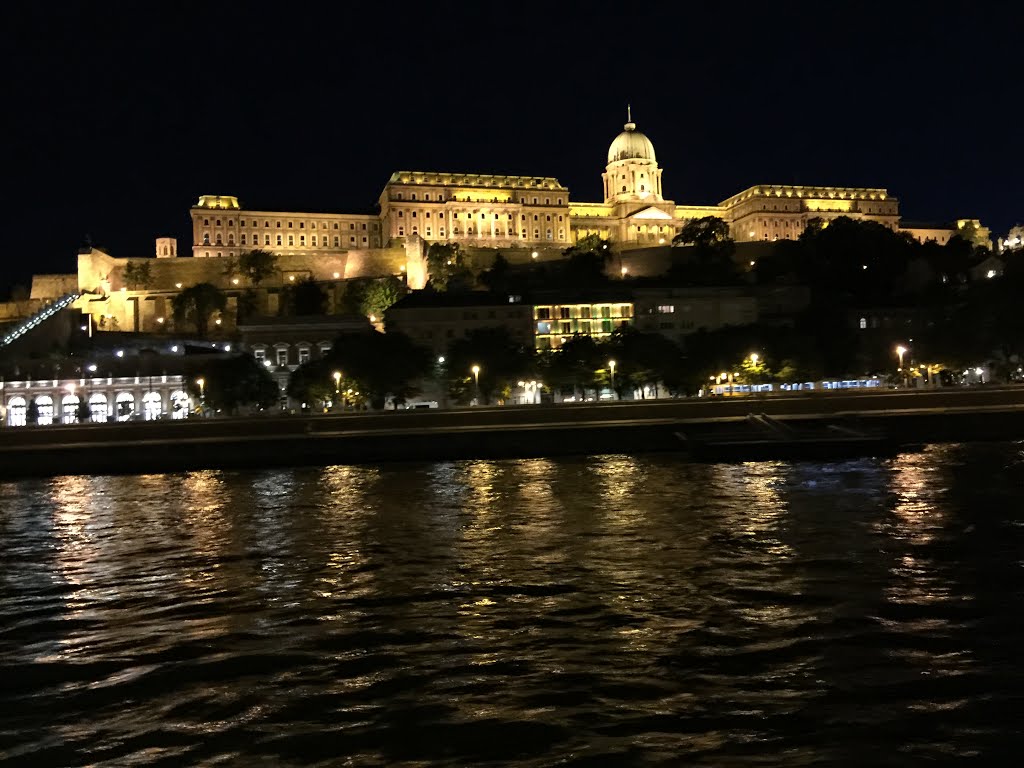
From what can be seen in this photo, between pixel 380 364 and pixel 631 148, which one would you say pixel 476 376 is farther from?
pixel 631 148

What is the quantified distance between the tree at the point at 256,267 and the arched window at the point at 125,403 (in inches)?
1210

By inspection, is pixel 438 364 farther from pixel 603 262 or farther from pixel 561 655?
pixel 561 655

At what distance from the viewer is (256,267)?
9719 cm

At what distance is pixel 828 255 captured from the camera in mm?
88688

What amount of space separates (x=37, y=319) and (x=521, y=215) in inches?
2601

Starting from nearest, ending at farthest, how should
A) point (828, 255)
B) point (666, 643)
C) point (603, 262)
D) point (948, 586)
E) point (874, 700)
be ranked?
point (874, 700)
point (666, 643)
point (948, 586)
point (828, 255)
point (603, 262)

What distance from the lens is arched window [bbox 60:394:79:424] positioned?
219 feet

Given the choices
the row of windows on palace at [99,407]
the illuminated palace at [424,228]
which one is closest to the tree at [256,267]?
the illuminated palace at [424,228]

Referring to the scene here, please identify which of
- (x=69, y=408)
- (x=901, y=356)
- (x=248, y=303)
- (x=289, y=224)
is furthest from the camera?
(x=289, y=224)

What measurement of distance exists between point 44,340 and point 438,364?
37.7 metres

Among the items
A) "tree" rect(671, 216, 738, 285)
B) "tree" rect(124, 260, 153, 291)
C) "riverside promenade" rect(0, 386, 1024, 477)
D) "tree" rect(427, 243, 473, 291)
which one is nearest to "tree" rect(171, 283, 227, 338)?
"tree" rect(124, 260, 153, 291)

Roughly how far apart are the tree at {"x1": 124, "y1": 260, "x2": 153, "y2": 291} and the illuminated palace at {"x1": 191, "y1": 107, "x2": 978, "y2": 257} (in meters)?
21.9

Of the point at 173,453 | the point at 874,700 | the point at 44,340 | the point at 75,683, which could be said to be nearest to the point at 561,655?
the point at 874,700

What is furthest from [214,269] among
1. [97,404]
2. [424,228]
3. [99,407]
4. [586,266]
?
[586,266]
